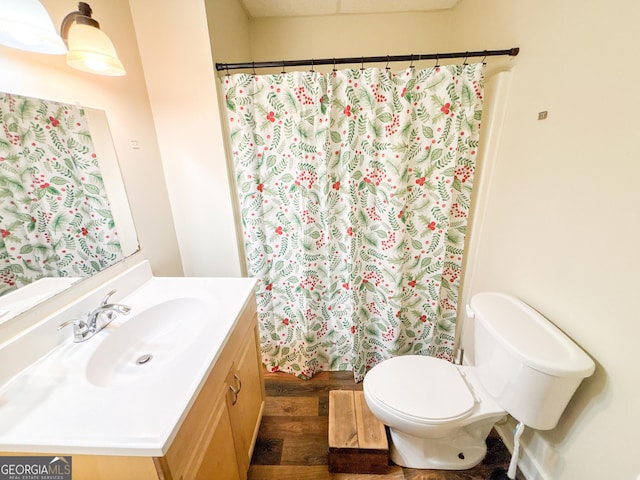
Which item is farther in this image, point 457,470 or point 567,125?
point 457,470

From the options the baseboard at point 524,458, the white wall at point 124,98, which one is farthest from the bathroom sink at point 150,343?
the baseboard at point 524,458

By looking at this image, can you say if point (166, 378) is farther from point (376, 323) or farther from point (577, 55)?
point (577, 55)

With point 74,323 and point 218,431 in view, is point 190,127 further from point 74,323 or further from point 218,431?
point 218,431

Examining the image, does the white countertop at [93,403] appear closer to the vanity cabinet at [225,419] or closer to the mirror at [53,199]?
the vanity cabinet at [225,419]

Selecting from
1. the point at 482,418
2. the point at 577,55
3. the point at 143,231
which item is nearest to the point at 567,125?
the point at 577,55

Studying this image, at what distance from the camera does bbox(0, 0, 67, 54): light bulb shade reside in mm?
637

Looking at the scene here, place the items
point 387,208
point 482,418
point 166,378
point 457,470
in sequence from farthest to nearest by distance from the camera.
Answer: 1. point 387,208
2. point 457,470
3. point 482,418
4. point 166,378

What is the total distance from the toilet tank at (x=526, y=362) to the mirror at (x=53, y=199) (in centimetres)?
160

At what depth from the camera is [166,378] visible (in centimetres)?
68

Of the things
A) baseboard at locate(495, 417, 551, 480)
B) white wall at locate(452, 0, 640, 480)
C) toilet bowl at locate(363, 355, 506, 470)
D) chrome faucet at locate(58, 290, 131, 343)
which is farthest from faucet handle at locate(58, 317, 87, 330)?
baseboard at locate(495, 417, 551, 480)

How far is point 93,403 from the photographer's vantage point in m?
0.61

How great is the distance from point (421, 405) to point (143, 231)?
150 cm

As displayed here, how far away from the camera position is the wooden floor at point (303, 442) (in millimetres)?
1181

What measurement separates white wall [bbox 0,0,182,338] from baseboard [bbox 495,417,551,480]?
6.45ft
